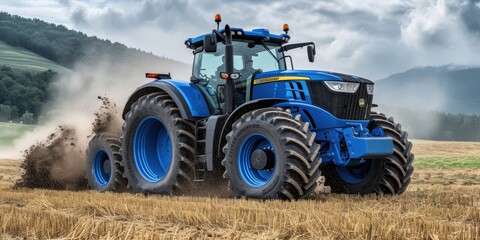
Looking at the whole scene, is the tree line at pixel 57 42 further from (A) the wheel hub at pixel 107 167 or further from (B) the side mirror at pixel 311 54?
(B) the side mirror at pixel 311 54

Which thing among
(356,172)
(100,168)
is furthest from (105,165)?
(356,172)

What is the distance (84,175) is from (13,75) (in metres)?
74.5

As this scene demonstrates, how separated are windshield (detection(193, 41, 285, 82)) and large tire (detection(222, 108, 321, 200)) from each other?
1511 millimetres

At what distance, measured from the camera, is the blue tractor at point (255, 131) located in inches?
299

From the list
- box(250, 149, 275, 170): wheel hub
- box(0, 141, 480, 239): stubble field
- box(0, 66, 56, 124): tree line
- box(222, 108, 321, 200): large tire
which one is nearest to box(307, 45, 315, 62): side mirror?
box(222, 108, 321, 200): large tire

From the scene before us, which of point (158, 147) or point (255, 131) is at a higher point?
point (255, 131)

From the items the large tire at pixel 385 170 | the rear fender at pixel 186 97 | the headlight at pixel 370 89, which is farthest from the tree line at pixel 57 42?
the headlight at pixel 370 89

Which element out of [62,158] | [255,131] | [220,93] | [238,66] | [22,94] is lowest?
[62,158]

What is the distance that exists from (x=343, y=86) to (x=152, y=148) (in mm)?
3808

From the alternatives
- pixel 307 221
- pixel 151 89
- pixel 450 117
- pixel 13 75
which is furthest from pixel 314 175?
pixel 450 117

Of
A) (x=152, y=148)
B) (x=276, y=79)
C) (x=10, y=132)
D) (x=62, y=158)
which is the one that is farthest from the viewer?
(x=10, y=132)

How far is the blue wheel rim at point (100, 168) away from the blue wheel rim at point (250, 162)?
4.04 m

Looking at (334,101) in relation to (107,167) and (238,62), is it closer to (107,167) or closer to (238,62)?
(238,62)

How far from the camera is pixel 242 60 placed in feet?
30.4
